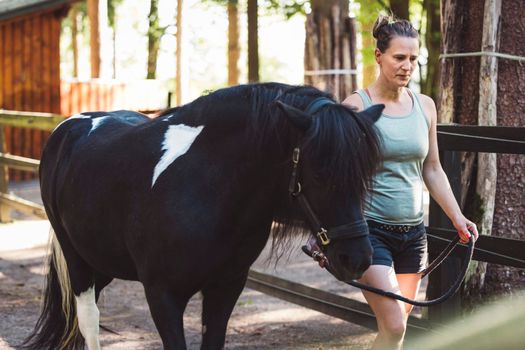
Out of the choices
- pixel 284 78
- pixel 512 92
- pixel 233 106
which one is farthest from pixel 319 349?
pixel 284 78

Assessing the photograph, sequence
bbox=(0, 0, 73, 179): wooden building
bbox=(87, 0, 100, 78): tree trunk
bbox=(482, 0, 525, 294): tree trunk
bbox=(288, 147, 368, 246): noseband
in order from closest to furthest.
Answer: bbox=(288, 147, 368, 246): noseband
bbox=(482, 0, 525, 294): tree trunk
bbox=(0, 0, 73, 179): wooden building
bbox=(87, 0, 100, 78): tree trunk

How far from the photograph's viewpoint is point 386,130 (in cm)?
321

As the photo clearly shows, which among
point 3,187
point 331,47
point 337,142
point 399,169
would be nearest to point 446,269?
point 399,169

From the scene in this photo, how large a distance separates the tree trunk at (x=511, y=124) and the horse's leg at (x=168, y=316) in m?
2.17

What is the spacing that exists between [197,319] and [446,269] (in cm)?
207

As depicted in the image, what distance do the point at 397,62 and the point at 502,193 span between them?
1.66 meters

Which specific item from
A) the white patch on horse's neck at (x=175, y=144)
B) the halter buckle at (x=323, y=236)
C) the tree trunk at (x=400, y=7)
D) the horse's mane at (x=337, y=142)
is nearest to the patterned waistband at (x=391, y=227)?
the horse's mane at (x=337, y=142)

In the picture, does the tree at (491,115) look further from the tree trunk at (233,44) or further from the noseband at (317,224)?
the tree trunk at (233,44)

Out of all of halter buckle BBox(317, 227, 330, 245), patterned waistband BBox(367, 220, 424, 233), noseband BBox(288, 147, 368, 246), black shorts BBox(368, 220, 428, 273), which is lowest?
black shorts BBox(368, 220, 428, 273)

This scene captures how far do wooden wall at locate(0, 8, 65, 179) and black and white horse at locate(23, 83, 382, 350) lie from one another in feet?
41.8

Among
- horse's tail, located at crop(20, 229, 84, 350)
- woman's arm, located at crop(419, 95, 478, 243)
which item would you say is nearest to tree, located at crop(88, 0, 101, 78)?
horse's tail, located at crop(20, 229, 84, 350)

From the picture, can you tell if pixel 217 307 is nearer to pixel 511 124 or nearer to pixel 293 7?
pixel 511 124

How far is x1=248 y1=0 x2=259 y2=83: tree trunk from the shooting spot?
10.0 meters

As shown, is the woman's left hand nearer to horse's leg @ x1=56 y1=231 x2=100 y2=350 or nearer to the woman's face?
the woman's face
